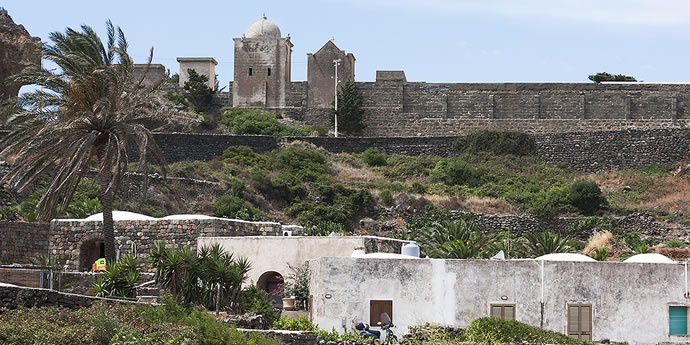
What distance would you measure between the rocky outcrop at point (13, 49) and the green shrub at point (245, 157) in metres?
10.1

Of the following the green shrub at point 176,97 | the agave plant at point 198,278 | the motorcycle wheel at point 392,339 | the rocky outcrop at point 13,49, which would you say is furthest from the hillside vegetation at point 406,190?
the motorcycle wheel at point 392,339

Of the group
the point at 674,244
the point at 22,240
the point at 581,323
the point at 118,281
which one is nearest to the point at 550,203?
the point at 674,244

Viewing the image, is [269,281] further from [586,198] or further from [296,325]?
[586,198]

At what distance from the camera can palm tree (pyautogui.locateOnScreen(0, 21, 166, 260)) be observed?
27578 mm

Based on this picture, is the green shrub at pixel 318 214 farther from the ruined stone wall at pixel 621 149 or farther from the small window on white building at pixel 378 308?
the small window on white building at pixel 378 308

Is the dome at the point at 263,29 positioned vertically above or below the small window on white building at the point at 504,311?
above

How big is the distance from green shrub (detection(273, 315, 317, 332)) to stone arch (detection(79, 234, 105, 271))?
908 centimetres

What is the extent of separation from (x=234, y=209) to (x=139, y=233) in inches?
651

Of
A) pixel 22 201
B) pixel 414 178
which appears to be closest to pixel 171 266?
pixel 22 201

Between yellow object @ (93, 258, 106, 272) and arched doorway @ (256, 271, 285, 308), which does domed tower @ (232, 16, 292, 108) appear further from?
arched doorway @ (256, 271, 285, 308)

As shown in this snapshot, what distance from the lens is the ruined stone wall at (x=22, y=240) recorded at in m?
30.5

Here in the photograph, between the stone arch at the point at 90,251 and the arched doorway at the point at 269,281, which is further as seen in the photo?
the stone arch at the point at 90,251

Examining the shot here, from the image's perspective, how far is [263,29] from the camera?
219ft

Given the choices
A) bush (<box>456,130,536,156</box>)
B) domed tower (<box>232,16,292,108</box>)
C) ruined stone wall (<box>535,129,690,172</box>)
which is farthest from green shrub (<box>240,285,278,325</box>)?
domed tower (<box>232,16,292,108</box>)
